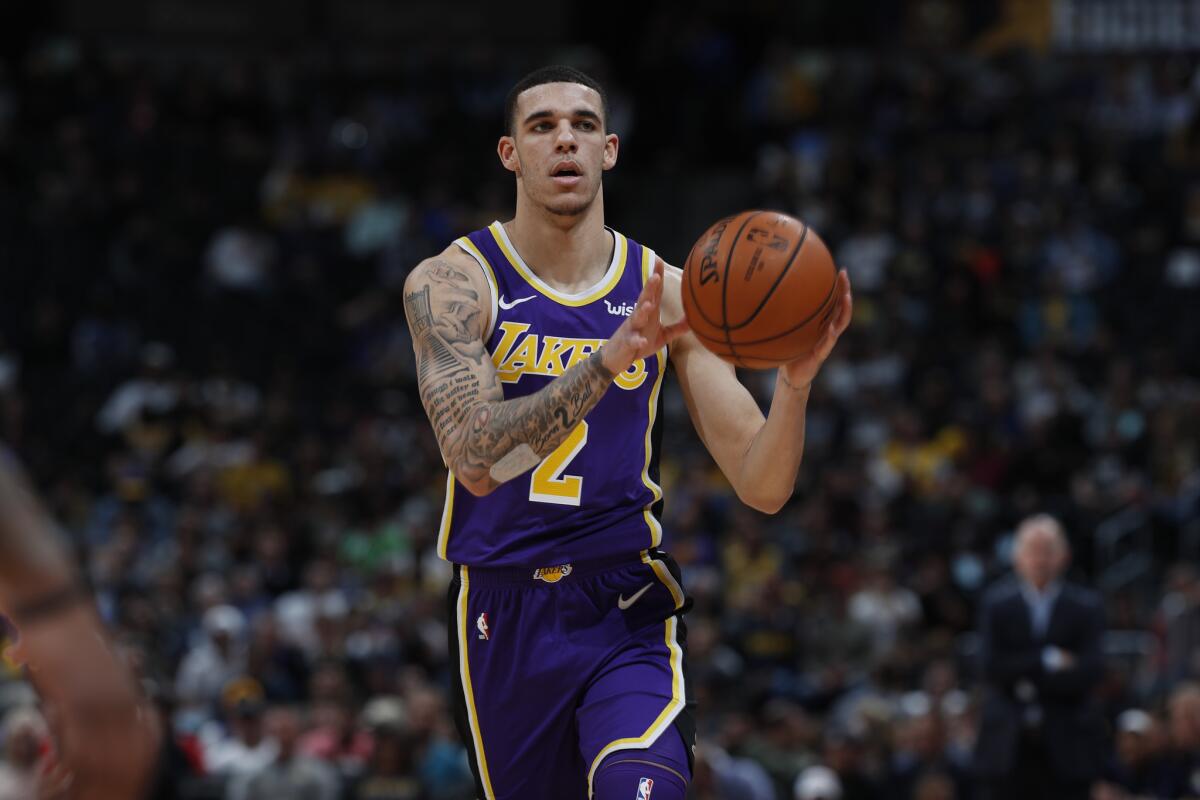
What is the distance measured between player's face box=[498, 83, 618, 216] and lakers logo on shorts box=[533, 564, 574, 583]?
43.6 inches

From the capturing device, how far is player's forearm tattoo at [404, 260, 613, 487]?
16.3 ft

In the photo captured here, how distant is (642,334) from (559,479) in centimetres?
72

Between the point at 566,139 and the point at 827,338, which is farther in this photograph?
the point at 566,139

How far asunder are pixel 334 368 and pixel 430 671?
562 cm

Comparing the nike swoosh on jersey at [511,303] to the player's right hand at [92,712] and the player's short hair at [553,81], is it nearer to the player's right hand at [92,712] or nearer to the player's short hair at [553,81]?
the player's short hair at [553,81]

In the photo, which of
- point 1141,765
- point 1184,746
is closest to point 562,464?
point 1184,746

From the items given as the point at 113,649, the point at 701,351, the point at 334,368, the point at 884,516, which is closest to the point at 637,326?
the point at 701,351

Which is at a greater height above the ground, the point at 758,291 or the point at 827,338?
the point at 758,291

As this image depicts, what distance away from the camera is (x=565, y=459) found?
5.39 meters

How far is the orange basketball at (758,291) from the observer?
486 centimetres

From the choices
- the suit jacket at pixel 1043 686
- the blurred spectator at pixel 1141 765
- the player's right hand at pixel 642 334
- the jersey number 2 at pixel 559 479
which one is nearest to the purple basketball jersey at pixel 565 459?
the jersey number 2 at pixel 559 479

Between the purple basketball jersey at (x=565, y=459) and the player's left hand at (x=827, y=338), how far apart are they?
0.56 m

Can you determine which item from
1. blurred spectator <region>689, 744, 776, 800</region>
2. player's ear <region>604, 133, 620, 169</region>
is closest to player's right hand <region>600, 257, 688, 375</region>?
player's ear <region>604, 133, 620, 169</region>

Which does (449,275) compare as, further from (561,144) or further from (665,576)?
(665,576)
